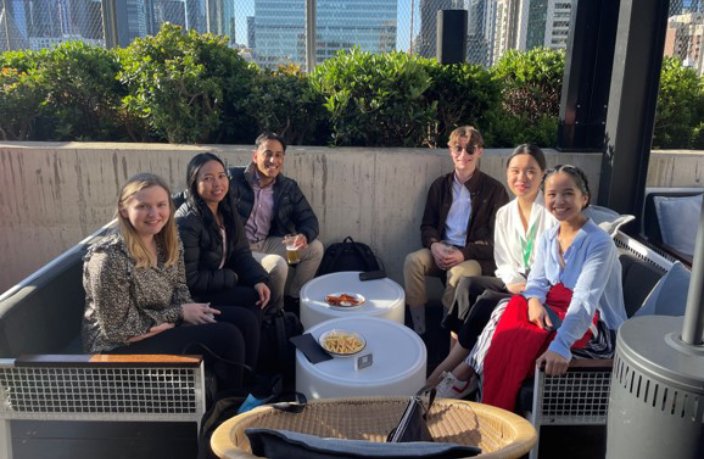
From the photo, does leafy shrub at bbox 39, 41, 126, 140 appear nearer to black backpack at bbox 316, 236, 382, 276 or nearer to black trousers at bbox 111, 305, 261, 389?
black backpack at bbox 316, 236, 382, 276

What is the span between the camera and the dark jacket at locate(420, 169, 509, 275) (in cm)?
418

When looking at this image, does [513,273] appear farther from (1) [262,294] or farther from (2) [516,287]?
(1) [262,294]

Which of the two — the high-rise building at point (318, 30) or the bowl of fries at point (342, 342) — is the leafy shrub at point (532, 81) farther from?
the bowl of fries at point (342, 342)

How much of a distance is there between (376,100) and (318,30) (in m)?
1.62

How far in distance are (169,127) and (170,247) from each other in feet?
7.05

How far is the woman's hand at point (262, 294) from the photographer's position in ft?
11.9

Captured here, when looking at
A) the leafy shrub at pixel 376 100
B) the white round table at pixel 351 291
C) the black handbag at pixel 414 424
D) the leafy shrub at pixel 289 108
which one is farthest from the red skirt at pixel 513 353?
the leafy shrub at pixel 289 108

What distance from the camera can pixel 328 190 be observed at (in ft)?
15.3

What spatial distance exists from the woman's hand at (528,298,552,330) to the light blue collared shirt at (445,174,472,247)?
137 centimetres

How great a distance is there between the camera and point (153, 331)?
9.28 feet

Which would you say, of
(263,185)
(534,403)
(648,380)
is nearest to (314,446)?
(648,380)

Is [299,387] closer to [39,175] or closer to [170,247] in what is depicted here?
[170,247]

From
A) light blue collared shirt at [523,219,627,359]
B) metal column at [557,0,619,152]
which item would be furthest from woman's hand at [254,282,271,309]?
metal column at [557,0,619,152]

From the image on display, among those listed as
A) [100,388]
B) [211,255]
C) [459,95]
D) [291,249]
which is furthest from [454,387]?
[459,95]
